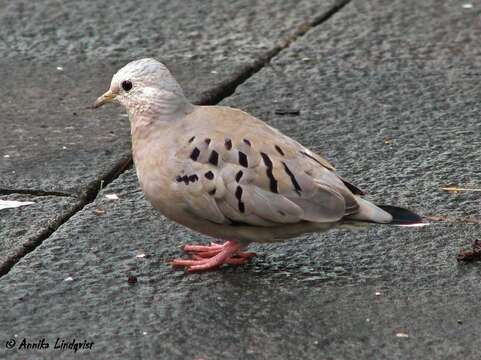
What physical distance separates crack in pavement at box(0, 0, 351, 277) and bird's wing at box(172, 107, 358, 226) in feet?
2.36

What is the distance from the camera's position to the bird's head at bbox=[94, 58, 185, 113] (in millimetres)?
4547

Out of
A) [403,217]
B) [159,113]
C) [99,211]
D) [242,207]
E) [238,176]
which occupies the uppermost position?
[159,113]

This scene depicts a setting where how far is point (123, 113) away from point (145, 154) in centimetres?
171

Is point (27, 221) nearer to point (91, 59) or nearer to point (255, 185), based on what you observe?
point (255, 185)

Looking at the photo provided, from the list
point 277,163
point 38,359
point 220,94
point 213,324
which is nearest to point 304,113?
point 220,94

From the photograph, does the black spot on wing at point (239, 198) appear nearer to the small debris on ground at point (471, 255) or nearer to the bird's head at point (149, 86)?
the bird's head at point (149, 86)

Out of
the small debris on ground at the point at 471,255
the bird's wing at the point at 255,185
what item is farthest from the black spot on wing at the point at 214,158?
the small debris on ground at the point at 471,255

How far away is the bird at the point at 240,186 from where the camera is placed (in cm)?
423

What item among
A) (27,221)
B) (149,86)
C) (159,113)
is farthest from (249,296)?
(27,221)

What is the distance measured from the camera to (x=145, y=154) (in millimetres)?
4445

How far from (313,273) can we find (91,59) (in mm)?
2895

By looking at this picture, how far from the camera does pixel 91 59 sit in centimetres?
681

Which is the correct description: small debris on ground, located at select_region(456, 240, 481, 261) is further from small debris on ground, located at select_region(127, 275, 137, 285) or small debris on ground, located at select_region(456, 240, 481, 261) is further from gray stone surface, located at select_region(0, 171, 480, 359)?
small debris on ground, located at select_region(127, 275, 137, 285)

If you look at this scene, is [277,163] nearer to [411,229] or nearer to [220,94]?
[411,229]
